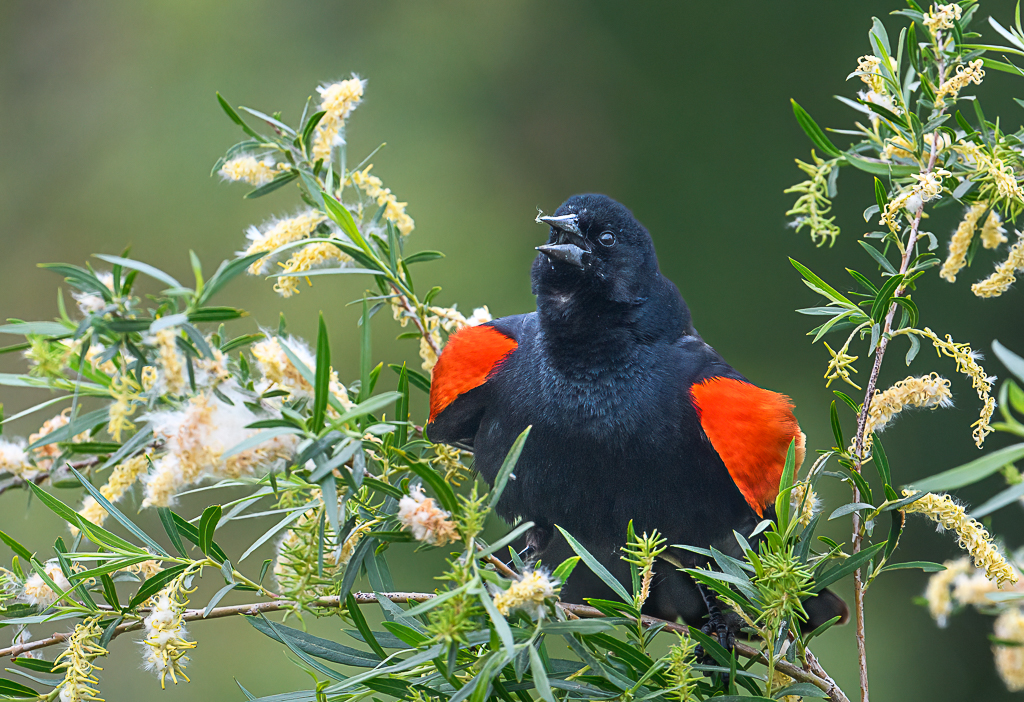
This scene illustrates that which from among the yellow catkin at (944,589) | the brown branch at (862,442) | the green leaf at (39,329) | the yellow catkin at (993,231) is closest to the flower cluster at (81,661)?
the green leaf at (39,329)

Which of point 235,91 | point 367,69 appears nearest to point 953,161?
point 367,69

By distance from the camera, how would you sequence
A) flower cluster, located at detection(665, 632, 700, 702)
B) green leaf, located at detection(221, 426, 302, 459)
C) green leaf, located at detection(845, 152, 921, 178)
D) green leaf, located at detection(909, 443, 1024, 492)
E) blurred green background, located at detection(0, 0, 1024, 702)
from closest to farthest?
green leaf, located at detection(909, 443, 1024, 492) → green leaf, located at detection(221, 426, 302, 459) → flower cluster, located at detection(665, 632, 700, 702) → green leaf, located at detection(845, 152, 921, 178) → blurred green background, located at detection(0, 0, 1024, 702)

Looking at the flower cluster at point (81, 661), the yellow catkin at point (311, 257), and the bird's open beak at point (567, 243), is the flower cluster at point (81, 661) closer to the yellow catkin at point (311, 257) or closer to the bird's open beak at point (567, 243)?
the yellow catkin at point (311, 257)

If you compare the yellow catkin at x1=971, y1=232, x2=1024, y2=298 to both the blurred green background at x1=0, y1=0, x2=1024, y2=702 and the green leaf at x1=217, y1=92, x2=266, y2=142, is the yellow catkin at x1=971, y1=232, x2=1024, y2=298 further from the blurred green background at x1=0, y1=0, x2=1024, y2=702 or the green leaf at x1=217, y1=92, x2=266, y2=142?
the blurred green background at x1=0, y1=0, x2=1024, y2=702

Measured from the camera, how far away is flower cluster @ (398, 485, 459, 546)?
49 centimetres

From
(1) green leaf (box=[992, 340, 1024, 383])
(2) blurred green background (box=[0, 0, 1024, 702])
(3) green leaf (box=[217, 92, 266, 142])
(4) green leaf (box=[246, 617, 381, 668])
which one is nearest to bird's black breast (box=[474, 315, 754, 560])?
(4) green leaf (box=[246, 617, 381, 668])

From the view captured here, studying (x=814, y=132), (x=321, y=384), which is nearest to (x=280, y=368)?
(x=321, y=384)

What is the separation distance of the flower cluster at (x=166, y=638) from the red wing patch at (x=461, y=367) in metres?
0.44

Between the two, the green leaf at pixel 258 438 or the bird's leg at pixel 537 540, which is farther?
the bird's leg at pixel 537 540

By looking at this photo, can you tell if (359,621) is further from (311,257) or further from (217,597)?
(311,257)

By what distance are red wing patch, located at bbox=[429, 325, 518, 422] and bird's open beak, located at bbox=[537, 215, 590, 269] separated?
0.14 meters

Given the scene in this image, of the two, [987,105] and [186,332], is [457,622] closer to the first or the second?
[186,332]

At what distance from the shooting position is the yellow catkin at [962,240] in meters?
0.72

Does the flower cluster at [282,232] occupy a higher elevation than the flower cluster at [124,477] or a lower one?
higher
